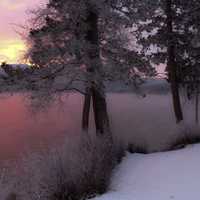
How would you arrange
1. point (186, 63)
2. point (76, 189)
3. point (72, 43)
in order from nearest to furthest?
A: point (76, 189)
point (72, 43)
point (186, 63)

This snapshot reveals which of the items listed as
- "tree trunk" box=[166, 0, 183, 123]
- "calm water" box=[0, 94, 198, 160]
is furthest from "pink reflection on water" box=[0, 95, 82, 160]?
"tree trunk" box=[166, 0, 183, 123]

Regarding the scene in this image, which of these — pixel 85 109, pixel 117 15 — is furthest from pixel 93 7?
pixel 85 109

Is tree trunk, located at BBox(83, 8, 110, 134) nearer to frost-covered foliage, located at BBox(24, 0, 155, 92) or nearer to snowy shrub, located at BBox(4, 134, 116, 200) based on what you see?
frost-covered foliage, located at BBox(24, 0, 155, 92)

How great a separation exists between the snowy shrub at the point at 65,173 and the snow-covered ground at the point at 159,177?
51cm

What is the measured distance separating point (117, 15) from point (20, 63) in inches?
181

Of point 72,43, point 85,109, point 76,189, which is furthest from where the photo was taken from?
point 85,109

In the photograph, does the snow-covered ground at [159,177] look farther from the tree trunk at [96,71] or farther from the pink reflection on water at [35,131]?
Result: the tree trunk at [96,71]

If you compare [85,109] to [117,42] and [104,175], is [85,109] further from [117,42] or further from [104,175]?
[104,175]

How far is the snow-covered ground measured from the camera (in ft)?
42.9

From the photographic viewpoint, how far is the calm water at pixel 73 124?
22.9 m

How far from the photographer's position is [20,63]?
74.2ft

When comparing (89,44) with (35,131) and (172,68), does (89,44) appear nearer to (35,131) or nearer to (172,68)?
(172,68)

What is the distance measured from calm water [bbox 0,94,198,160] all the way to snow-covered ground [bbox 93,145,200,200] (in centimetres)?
329

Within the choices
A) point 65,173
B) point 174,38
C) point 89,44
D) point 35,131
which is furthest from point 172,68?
point 65,173
